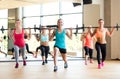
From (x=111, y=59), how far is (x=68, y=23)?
2738 millimetres

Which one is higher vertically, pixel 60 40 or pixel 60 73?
pixel 60 40

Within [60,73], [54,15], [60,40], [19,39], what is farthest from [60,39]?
[54,15]

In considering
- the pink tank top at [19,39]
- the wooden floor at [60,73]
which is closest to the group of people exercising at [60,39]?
the pink tank top at [19,39]

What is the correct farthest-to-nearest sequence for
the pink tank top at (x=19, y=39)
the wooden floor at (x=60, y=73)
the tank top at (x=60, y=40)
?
the pink tank top at (x=19, y=39), the tank top at (x=60, y=40), the wooden floor at (x=60, y=73)

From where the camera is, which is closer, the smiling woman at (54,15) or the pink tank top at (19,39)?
the pink tank top at (19,39)

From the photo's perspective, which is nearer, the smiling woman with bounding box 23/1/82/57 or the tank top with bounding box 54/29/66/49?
the tank top with bounding box 54/29/66/49

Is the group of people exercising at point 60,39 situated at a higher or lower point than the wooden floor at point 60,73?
higher

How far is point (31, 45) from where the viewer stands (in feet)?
42.3

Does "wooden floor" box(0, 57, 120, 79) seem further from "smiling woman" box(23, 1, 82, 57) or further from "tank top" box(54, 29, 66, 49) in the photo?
"smiling woman" box(23, 1, 82, 57)

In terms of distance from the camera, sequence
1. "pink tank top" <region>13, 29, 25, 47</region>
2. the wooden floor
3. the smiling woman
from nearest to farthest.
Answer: the wooden floor
"pink tank top" <region>13, 29, 25, 47</region>
the smiling woman

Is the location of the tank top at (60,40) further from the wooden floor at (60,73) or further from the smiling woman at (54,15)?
the smiling woman at (54,15)

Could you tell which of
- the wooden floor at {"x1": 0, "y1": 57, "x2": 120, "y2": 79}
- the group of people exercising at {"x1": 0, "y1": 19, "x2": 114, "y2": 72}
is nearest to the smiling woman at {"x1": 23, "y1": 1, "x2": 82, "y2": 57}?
the group of people exercising at {"x1": 0, "y1": 19, "x2": 114, "y2": 72}

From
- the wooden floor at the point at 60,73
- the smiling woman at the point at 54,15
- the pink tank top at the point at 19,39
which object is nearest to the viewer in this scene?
the wooden floor at the point at 60,73

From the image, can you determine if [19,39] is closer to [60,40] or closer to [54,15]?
[60,40]
